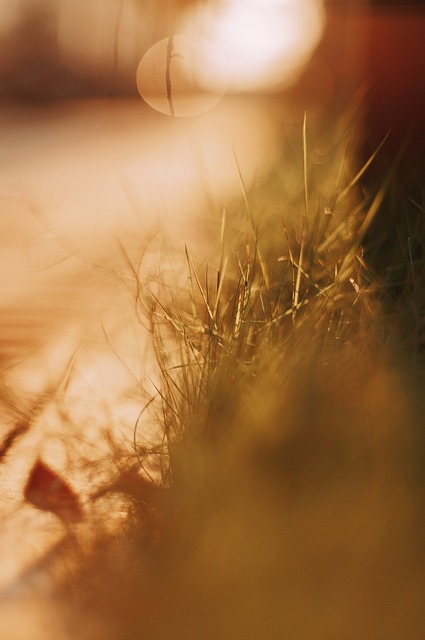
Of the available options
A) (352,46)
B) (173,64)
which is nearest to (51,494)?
(173,64)

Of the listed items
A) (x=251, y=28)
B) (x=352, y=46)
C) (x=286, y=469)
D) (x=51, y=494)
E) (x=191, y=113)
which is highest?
(x=191, y=113)

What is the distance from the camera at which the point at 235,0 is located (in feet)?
12.6

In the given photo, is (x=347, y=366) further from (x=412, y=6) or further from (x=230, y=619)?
(x=412, y=6)

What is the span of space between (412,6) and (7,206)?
4199 mm

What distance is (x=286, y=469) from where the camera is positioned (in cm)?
257

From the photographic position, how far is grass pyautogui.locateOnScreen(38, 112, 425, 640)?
2.23 metres

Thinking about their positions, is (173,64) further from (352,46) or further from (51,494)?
(51,494)

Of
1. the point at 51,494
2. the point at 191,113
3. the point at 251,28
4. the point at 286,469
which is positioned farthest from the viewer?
the point at 191,113

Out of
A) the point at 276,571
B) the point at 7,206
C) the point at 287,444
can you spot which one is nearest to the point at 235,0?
the point at 287,444

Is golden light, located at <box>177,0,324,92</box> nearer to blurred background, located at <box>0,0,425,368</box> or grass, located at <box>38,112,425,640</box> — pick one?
blurred background, located at <box>0,0,425,368</box>

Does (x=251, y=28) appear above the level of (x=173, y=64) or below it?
above

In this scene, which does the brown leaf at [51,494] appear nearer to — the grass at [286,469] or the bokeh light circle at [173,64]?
the grass at [286,469]

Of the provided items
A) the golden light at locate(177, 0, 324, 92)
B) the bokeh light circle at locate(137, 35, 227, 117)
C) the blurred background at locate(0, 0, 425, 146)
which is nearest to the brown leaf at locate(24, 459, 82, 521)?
the bokeh light circle at locate(137, 35, 227, 117)

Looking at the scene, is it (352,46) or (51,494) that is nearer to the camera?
(51,494)
